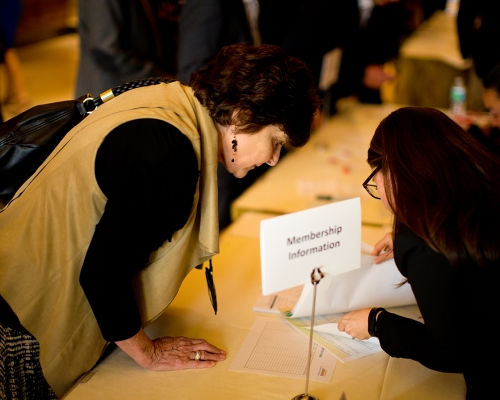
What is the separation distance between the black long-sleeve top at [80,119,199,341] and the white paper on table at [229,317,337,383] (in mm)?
330

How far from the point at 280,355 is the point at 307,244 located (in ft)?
1.21

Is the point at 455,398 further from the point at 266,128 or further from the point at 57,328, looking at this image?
the point at 57,328

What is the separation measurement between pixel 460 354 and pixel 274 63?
683mm

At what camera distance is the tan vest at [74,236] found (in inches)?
43.4

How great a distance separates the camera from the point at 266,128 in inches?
48.8

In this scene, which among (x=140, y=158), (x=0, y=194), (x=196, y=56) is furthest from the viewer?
(x=196, y=56)

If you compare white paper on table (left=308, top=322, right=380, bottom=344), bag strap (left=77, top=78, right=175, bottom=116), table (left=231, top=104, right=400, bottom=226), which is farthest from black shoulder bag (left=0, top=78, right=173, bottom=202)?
table (left=231, top=104, right=400, bottom=226)

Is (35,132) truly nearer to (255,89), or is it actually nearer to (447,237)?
(255,89)

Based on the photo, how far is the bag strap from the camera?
4.29ft

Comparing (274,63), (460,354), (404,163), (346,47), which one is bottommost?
(346,47)

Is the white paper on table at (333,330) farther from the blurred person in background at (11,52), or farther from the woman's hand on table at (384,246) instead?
the blurred person in background at (11,52)

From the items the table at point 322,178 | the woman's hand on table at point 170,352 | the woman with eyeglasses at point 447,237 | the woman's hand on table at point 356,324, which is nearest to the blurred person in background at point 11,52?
the table at point 322,178

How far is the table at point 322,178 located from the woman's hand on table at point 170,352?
0.91 meters

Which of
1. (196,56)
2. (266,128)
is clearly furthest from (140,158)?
(196,56)
